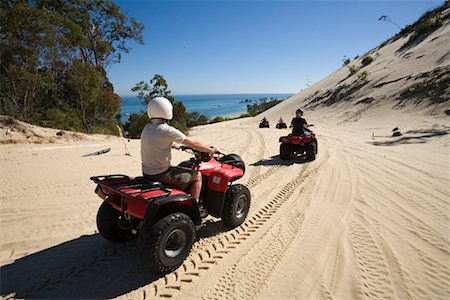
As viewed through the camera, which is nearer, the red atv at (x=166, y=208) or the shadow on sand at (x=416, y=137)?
the red atv at (x=166, y=208)

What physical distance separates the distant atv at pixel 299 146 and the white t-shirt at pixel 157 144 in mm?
5443

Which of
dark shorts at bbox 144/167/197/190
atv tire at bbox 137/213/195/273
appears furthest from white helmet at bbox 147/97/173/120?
atv tire at bbox 137/213/195/273

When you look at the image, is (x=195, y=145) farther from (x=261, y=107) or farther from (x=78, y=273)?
(x=261, y=107)

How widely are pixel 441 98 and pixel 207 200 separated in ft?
53.2

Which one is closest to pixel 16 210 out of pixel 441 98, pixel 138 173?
pixel 138 173

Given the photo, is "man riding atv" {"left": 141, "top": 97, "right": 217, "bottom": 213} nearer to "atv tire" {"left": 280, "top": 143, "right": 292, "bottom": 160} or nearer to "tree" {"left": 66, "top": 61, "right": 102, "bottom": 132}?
"atv tire" {"left": 280, "top": 143, "right": 292, "bottom": 160}

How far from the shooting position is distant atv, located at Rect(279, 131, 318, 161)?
7.75m

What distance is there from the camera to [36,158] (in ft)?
26.3

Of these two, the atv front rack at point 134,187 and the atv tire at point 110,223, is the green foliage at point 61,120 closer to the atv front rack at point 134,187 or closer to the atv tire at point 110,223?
the atv tire at point 110,223

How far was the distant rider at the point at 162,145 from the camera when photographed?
115 inches

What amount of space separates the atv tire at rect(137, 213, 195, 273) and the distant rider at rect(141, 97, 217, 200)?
21.5 inches

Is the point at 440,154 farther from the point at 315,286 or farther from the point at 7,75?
the point at 7,75

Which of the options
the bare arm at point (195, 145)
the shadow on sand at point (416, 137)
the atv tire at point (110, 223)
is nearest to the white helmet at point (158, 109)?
the bare arm at point (195, 145)

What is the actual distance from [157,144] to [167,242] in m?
1.09
